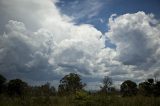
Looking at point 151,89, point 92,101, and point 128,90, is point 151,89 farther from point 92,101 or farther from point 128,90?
point 92,101

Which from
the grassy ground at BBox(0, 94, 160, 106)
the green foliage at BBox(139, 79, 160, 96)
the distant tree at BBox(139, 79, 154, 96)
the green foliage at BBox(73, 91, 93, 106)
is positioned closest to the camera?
the grassy ground at BBox(0, 94, 160, 106)

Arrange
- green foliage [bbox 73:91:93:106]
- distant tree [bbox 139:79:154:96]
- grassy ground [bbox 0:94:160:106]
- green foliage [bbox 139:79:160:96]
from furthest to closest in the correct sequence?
1. green foliage [bbox 139:79:160:96]
2. distant tree [bbox 139:79:154:96]
3. green foliage [bbox 73:91:93:106]
4. grassy ground [bbox 0:94:160:106]

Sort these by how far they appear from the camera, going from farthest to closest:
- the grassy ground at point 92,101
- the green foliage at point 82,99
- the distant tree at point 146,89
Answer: the distant tree at point 146,89
the green foliage at point 82,99
the grassy ground at point 92,101

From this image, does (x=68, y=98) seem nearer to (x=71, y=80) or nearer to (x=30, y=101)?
(x=30, y=101)

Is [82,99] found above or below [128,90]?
below

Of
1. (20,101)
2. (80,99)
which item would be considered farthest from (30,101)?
(80,99)

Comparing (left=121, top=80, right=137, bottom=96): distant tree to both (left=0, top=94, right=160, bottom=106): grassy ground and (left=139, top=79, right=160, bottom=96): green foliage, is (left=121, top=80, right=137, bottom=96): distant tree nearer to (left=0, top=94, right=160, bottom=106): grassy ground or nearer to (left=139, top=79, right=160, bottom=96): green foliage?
(left=139, top=79, right=160, bottom=96): green foliage

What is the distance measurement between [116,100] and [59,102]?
452 cm

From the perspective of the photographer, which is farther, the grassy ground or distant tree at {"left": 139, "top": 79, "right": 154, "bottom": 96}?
distant tree at {"left": 139, "top": 79, "right": 154, "bottom": 96}

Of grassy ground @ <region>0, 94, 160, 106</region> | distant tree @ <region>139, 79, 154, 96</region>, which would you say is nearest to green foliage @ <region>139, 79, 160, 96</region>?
distant tree @ <region>139, 79, 154, 96</region>

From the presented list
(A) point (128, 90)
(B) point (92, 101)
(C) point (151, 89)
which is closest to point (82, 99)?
(B) point (92, 101)

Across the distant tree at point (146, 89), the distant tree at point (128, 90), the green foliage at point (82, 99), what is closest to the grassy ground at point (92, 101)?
the green foliage at point (82, 99)

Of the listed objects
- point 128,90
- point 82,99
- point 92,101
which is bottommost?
point 92,101

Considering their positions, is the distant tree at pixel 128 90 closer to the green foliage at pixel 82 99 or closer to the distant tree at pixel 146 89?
the distant tree at pixel 146 89
